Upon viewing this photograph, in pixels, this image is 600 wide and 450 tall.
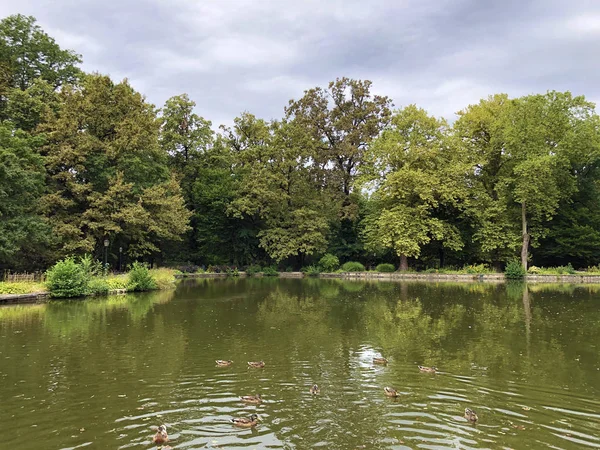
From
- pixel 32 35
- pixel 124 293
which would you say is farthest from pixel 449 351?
pixel 32 35

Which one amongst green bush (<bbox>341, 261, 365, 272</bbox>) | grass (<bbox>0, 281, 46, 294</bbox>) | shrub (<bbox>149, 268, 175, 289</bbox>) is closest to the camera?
A: grass (<bbox>0, 281, 46, 294</bbox>)

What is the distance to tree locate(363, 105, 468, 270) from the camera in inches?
1617

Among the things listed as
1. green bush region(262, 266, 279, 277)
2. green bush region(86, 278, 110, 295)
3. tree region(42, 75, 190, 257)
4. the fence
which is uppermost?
tree region(42, 75, 190, 257)

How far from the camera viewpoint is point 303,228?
46.2 metres

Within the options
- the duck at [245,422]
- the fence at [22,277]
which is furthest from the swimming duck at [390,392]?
the fence at [22,277]

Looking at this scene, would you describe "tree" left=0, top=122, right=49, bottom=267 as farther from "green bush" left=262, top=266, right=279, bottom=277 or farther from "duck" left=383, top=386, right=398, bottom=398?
"green bush" left=262, top=266, right=279, bottom=277

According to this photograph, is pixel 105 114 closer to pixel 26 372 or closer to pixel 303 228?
pixel 303 228

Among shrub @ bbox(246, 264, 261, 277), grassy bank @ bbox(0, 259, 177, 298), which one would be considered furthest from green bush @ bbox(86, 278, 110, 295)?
shrub @ bbox(246, 264, 261, 277)

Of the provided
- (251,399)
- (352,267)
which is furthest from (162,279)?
(251,399)

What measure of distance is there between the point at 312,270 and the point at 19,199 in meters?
27.1

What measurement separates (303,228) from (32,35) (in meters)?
28.3

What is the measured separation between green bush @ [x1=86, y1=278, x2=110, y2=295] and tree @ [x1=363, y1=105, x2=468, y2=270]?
25295mm

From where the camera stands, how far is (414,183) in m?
41.2

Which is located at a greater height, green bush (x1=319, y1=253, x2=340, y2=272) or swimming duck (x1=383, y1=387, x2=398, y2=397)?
green bush (x1=319, y1=253, x2=340, y2=272)
